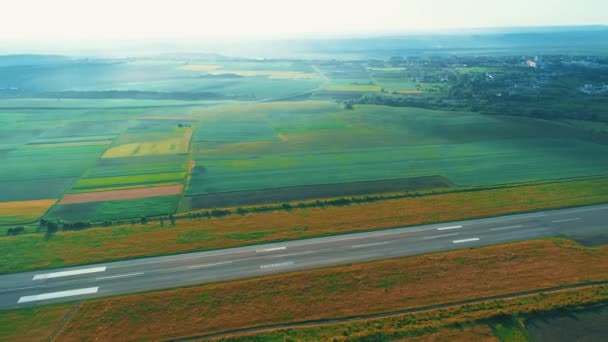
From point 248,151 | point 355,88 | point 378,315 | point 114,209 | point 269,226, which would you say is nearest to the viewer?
point 378,315

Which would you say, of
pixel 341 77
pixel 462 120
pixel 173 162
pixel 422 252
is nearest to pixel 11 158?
pixel 173 162

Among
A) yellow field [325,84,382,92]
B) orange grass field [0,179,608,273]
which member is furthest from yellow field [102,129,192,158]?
yellow field [325,84,382,92]

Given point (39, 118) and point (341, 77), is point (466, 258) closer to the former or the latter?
→ point (39, 118)

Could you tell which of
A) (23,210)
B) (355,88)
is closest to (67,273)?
(23,210)

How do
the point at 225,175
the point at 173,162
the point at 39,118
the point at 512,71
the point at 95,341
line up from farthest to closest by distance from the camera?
the point at 512,71, the point at 39,118, the point at 173,162, the point at 225,175, the point at 95,341

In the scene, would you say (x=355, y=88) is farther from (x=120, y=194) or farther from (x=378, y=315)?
(x=378, y=315)

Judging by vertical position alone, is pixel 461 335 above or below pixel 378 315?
below

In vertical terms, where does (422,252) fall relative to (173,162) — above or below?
below
